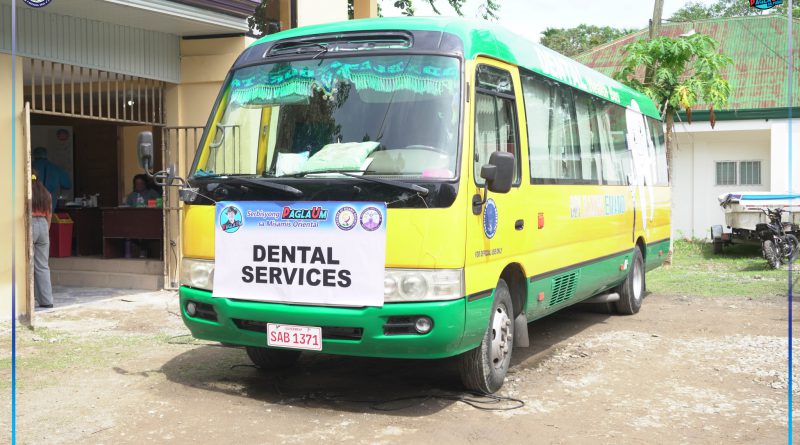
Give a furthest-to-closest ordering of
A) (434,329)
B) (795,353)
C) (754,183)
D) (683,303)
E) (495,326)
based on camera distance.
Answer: (754,183) → (683,303) → (795,353) → (495,326) → (434,329)

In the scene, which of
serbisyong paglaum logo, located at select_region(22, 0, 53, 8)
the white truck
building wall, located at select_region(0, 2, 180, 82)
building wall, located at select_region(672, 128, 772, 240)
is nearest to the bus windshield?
serbisyong paglaum logo, located at select_region(22, 0, 53, 8)

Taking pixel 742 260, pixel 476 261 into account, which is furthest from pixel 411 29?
pixel 742 260

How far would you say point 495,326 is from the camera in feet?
20.7

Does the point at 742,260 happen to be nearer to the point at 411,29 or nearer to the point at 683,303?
the point at 683,303

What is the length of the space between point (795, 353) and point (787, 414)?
233 centimetres

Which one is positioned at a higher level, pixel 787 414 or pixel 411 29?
pixel 411 29

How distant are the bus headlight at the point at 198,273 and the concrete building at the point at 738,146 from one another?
55.2ft

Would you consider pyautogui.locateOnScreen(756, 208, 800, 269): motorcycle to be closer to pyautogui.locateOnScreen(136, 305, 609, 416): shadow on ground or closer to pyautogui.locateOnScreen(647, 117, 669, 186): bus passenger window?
pyautogui.locateOnScreen(647, 117, 669, 186): bus passenger window

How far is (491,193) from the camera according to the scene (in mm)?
6020

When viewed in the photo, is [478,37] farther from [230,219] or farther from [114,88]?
[114,88]

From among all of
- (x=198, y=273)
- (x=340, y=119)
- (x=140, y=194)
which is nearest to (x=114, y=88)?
(x=140, y=194)

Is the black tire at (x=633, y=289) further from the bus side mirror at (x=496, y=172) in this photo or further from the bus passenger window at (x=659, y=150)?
the bus side mirror at (x=496, y=172)

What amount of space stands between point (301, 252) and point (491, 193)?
1.41 m

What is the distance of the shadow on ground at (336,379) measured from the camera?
6105mm
